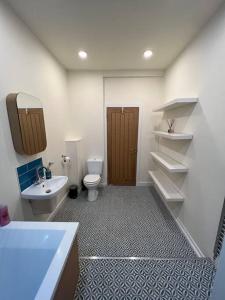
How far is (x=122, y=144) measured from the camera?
3223 mm

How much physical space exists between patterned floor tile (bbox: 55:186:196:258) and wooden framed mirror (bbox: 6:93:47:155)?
134 centimetres

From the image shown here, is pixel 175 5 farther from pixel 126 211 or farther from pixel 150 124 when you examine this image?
pixel 126 211

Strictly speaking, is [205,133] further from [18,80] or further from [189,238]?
[18,80]

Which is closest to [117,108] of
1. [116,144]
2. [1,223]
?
[116,144]

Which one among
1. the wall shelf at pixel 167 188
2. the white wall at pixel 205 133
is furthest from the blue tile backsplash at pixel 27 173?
the white wall at pixel 205 133

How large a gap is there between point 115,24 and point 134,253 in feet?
8.80

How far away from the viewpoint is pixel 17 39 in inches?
57.9

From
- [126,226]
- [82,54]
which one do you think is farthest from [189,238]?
[82,54]

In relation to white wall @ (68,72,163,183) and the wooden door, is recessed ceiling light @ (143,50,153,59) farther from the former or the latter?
the wooden door

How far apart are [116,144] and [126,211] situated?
1438 millimetres

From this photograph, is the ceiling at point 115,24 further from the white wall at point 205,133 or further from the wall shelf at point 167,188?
the wall shelf at point 167,188

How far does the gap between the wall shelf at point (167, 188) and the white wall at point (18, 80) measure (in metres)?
1.84

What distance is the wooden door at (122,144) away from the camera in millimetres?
3104

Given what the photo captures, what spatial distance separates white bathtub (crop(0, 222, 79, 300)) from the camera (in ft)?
3.77
